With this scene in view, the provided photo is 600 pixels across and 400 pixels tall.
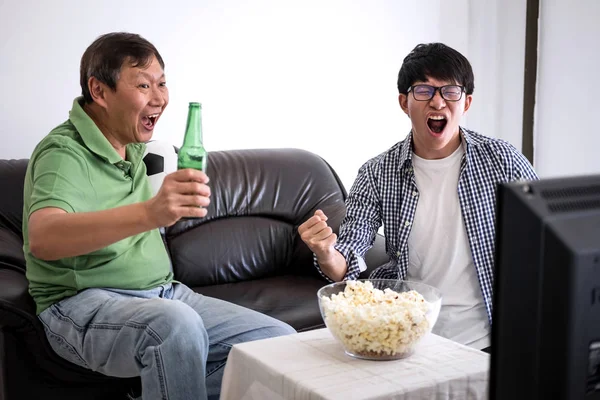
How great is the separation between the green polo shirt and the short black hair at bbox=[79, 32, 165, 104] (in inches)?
3.8

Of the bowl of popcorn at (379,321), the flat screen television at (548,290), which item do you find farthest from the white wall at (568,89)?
the flat screen television at (548,290)

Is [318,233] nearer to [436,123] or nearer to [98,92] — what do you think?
[436,123]

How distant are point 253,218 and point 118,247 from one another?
45.6 inches

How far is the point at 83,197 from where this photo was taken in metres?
1.92

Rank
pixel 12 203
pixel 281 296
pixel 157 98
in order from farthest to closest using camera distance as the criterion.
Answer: pixel 281 296, pixel 12 203, pixel 157 98

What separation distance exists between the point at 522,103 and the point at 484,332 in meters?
2.43

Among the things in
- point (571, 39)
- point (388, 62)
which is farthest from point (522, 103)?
point (388, 62)

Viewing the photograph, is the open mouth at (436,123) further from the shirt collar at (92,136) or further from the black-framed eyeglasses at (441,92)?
the shirt collar at (92,136)

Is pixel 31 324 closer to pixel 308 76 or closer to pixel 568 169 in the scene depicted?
pixel 308 76

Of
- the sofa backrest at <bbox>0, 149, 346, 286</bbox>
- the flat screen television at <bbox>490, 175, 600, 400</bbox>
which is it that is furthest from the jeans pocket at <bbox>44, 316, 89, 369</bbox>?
the flat screen television at <bbox>490, 175, 600, 400</bbox>

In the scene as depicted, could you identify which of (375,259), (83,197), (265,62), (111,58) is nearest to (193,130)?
(83,197)

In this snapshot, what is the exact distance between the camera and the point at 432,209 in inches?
86.3

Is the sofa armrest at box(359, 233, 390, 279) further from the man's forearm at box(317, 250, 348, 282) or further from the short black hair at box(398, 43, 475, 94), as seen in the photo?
the short black hair at box(398, 43, 475, 94)

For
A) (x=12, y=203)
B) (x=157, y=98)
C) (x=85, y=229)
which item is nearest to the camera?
(x=85, y=229)
